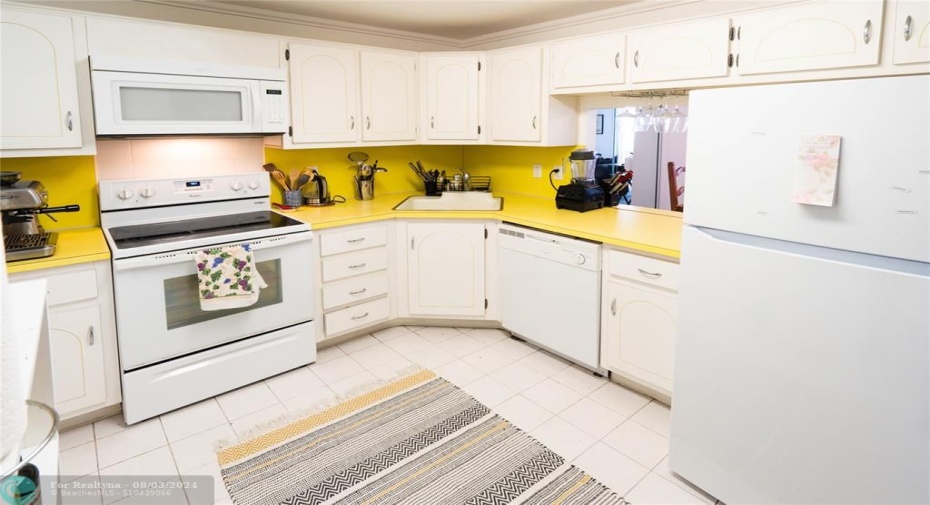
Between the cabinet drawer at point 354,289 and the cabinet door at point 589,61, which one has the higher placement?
the cabinet door at point 589,61

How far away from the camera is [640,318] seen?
8.75 feet

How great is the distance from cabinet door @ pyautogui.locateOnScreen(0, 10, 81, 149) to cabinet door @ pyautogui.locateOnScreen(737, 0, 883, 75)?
3.02 m

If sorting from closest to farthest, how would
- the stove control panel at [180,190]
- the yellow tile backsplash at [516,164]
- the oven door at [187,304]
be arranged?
the oven door at [187,304]
the stove control panel at [180,190]
the yellow tile backsplash at [516,164]

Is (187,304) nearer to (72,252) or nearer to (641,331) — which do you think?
(72,252)

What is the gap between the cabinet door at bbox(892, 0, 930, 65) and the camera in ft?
6.36

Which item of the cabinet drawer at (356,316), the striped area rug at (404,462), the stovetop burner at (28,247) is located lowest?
the striped area rug at (404,462)

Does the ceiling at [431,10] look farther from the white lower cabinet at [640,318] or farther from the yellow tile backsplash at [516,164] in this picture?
the white lower cabinet at [640,318]

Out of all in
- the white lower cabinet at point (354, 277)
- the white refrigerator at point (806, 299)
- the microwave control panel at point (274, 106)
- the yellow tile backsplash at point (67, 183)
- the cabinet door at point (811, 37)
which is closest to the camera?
the white refrigerator at point (806, 299)

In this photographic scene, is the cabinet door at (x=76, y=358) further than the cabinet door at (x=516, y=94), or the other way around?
the cabinet door at (x=516, y=94)

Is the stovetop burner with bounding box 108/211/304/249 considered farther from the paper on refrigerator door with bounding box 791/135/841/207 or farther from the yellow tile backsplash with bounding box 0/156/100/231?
the paper on refrigerator door with bounding box 791/135/841/207

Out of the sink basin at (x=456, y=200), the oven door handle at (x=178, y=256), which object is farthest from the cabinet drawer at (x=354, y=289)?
the sink basin at (x=456, y=200)

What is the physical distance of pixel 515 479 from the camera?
7.22 ft

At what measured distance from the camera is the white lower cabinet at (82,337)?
2350 millimetres

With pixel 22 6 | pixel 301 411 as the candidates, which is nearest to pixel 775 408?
pixel 301 411
